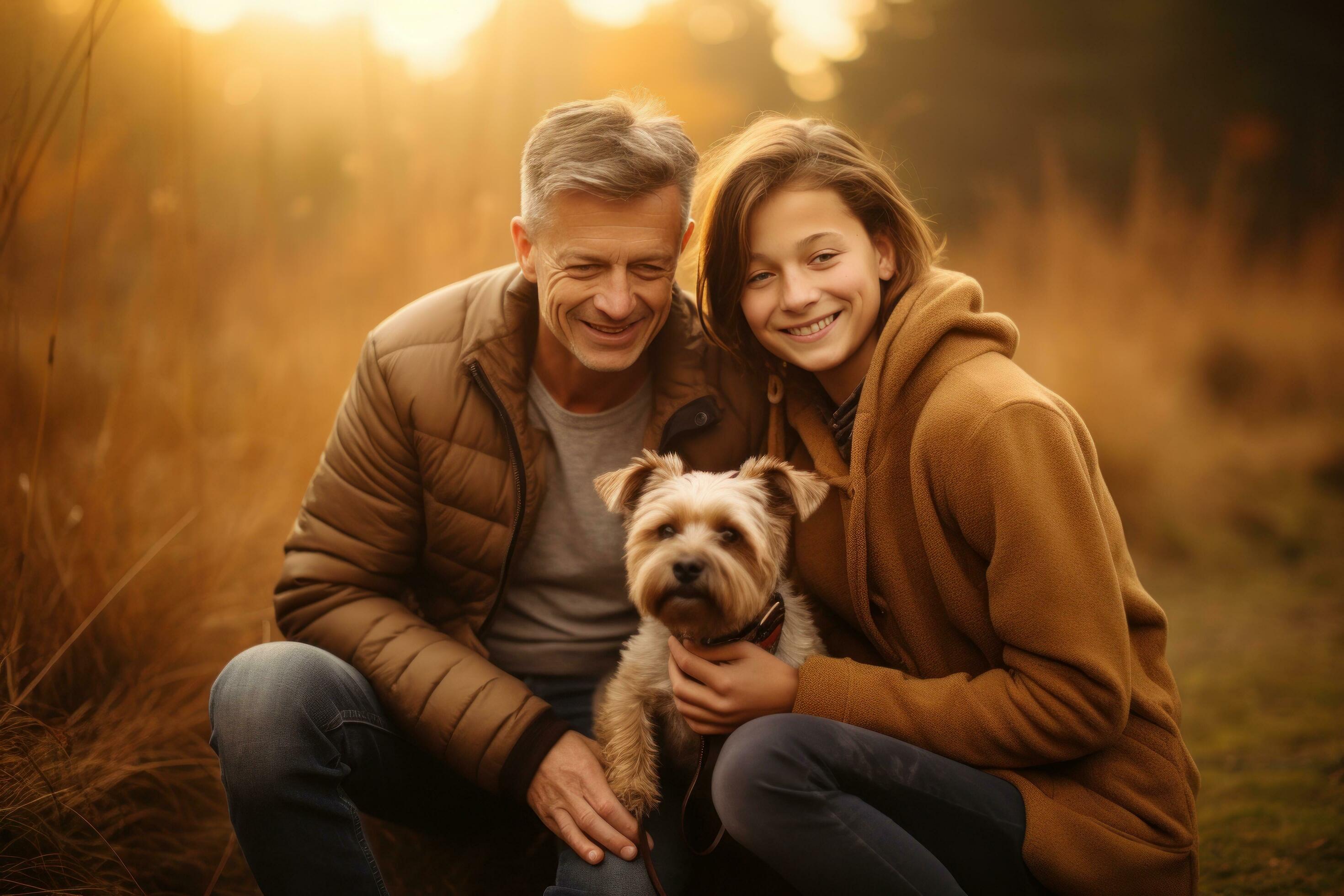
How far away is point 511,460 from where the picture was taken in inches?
103

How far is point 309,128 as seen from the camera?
4.65 meters

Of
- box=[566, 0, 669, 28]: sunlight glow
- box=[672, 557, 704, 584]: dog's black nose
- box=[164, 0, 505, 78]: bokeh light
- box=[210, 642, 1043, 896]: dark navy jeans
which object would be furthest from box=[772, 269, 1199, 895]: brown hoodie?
box=[566, 0, 669, 28]: sunlight glow

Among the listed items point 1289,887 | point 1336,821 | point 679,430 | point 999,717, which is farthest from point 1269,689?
point 679,430

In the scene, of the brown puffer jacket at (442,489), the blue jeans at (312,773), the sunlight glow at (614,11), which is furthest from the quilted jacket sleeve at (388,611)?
the sunlight glow at (614,11)

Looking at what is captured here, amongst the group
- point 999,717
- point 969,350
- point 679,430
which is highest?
point 969,350

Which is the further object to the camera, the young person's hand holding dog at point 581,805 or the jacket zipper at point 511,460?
the jacket zipper at point 511,460

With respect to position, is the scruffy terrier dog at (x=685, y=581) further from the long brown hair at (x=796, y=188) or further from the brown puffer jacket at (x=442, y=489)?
the long brown hair at (x=796, y=188)

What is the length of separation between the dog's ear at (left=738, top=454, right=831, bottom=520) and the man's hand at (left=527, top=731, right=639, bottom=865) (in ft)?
3.03

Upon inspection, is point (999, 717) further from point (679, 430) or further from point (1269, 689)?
point (1269, 689)

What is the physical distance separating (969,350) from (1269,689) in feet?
10.5

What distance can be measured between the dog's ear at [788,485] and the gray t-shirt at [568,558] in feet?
1.69

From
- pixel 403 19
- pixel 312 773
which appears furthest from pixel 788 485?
pixel 403 19

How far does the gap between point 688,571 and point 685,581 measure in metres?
0.03

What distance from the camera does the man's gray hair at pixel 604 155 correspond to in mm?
2445
